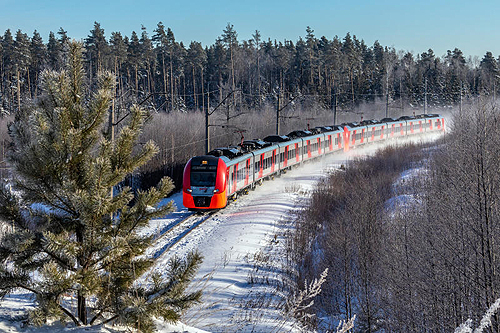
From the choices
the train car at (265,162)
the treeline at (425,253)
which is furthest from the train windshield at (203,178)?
the train car at (265,162)

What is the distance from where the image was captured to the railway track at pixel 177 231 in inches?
647

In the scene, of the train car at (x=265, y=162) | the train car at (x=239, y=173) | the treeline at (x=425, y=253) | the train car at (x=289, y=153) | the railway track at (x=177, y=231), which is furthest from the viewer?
the train car at (x=289, y=153)

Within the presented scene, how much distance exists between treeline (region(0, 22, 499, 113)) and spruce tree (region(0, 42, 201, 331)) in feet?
163

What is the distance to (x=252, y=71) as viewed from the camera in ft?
251

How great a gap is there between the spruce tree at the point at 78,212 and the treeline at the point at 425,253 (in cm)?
762

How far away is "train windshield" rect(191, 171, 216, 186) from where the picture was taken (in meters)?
20.7

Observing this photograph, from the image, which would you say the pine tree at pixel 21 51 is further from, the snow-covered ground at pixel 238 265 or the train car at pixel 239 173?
the train car at pixel 239 173

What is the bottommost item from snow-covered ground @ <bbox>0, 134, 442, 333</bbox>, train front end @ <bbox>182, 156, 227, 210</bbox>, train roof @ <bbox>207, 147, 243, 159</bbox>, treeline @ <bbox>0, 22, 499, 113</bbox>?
snow-covered ground @ <bbox>0, 134, 442, 333</bbox>

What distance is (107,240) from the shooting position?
199 inches

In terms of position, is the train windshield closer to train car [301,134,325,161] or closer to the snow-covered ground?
the snow-covered ground

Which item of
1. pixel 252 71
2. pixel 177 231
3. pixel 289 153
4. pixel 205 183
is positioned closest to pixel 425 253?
pixel 177 231

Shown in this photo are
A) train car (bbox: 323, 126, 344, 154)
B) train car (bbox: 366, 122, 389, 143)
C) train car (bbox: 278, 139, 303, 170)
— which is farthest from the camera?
train car (bbox: 366, 122, 389, 143)

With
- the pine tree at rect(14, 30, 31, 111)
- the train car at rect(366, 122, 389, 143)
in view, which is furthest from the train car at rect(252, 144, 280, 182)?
the pine tree at rect(14, 30, 31, 111)

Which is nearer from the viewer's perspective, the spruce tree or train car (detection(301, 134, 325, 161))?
the spruce tree
